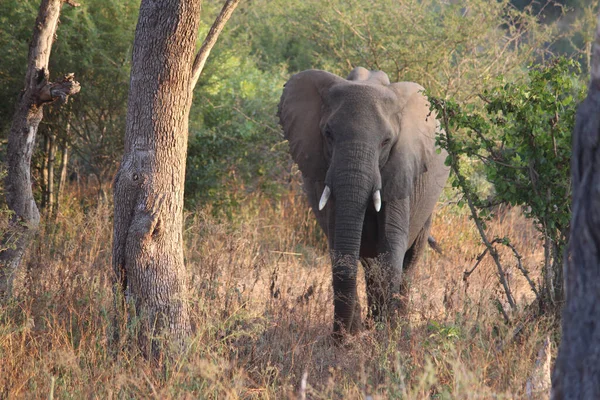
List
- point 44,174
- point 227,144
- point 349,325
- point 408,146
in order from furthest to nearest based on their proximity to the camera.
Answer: point 227,144 → point 44,174 → point 408,146 → point 349,325

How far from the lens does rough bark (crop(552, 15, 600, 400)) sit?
8.57ft

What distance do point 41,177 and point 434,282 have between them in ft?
17.3

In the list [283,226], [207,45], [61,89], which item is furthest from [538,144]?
[283,226]

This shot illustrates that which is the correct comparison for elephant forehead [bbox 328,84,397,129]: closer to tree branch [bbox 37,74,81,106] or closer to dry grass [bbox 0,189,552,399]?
dry grass [bbox 0,189,552,399]

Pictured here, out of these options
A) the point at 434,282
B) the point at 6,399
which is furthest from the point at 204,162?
the point at 6,399

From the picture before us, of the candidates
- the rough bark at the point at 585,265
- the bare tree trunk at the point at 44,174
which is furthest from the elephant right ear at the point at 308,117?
the rough bark at the point at 585,265

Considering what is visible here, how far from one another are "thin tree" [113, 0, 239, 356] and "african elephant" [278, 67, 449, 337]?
5.10 ft

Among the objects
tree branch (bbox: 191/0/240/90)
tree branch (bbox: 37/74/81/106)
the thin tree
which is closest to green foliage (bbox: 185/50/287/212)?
tree branch (bbox: 37/74/81/106)

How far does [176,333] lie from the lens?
212 inches

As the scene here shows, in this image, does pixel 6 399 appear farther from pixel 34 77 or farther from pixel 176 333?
pixel 34 77

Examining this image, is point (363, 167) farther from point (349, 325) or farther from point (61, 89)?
point (61, 89)

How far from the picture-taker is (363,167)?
22.0 feet

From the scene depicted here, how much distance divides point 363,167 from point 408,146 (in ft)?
2.21

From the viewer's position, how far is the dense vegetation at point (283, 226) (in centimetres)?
479
